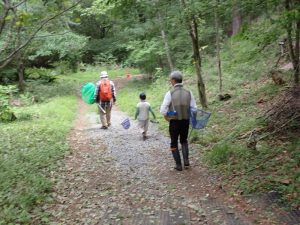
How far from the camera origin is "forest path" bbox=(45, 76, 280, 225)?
5828mm

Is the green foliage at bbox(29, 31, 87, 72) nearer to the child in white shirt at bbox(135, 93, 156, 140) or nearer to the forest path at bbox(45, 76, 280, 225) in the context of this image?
the child in white shirt at bbox(135, 93, 156, 140)

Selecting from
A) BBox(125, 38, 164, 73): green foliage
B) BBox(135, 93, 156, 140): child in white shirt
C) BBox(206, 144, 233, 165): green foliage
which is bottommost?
BBox(206, 144, 233, 165): green foliage

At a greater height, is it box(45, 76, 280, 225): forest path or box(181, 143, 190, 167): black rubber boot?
box(181, 143, 190, 167): black rubber boot

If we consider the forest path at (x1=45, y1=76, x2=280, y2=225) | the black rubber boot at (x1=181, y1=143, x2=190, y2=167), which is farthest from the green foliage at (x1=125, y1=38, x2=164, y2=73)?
the black rubber boot at (x1=181, y1=143, x2=190, y2=167)

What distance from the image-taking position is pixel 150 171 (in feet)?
27.2

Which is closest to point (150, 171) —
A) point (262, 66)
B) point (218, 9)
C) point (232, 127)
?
point (232, 127)

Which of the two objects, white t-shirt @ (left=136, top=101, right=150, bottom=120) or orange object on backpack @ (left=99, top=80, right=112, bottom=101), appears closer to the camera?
white t-shirt @ (left=136, top=101, right=150, bottom=120)

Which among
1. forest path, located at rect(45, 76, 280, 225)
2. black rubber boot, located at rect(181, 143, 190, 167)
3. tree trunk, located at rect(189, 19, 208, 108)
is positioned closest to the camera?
forest path, located at rect(45, 76, 280, 225)

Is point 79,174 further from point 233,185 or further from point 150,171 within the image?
point 233,185

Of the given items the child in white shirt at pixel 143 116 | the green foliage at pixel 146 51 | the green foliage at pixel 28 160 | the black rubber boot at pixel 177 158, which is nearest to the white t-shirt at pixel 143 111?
the child in white shirt at pixel 143 116

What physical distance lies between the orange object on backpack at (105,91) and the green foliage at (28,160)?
1.67 metres

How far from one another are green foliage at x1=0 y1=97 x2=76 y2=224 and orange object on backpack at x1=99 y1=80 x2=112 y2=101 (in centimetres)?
167

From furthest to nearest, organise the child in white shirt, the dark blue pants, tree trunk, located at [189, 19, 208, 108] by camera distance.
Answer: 1. tree trunk, located at [189, 19, 208, 108]
2. the child in white shirt
3. the dark blue pants

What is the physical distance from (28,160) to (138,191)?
3251 mm
